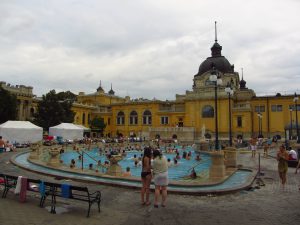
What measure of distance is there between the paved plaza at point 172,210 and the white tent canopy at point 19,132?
25563 mm

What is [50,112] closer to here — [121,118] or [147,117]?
[121,118]

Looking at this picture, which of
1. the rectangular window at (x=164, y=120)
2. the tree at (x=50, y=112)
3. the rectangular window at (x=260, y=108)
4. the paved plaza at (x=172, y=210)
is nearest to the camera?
the paved plaza at (x=172, y=210)

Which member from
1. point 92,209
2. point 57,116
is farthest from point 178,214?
point 57,116

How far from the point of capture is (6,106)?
42.1 m

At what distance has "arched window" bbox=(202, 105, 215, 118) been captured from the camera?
5700 cm

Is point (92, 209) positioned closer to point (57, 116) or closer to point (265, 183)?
point (265, 183)

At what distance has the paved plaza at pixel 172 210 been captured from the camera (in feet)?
22.3

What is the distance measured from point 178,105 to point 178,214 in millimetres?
55550

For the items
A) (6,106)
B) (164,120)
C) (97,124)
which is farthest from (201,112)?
(6,106)

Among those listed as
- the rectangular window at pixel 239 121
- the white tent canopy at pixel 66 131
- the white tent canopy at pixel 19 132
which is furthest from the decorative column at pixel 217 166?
the rectangular window at pixel 239 121

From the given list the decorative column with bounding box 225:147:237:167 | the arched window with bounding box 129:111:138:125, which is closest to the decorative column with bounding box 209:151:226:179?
the decorative column with bounding box 225:147:237:167

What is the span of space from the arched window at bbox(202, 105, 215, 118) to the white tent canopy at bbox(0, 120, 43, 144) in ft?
108

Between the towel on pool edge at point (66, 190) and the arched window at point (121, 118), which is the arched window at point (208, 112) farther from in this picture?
the towel on pool edge at point (66, 190)

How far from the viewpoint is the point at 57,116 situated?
49.6 m
